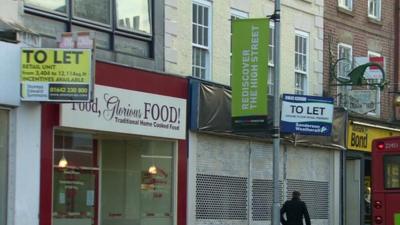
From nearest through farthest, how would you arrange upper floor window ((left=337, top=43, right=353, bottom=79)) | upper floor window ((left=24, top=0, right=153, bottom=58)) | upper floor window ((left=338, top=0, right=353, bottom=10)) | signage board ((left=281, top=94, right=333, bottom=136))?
upper floor window ((left=24, top=0, right=153, bottom=58)) < signage board ((left=281, top=94, right=333, bottom=136)) < upper floor window ((left=337, top=43, right=353, bottom=79)) < upper floor window ((left=338, top=0, right=353, bottom=10))

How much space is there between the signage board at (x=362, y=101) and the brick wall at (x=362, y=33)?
0.56m

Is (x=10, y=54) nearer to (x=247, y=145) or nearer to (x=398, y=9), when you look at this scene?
(x=247, y=145)

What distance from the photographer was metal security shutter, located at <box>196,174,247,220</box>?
18.5m

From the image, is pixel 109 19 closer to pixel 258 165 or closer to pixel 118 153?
pixel 118 153

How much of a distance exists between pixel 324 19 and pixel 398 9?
4278 millimetres

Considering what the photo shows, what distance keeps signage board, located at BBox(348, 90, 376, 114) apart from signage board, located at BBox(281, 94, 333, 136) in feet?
12.2

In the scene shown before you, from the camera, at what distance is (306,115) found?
19.7 m

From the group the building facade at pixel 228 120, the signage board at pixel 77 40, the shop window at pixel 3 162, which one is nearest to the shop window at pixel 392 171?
the building facade at pixel 228 120

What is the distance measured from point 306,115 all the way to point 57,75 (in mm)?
7580

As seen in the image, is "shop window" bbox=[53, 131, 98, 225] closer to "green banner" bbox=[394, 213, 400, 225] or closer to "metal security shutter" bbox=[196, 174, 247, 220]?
"metal security shutter" bbox=[196, 174, 247, 220]

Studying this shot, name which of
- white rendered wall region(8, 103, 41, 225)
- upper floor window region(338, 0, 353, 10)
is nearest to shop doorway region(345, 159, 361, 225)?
upper floor window region(338, 0, 353, 10)

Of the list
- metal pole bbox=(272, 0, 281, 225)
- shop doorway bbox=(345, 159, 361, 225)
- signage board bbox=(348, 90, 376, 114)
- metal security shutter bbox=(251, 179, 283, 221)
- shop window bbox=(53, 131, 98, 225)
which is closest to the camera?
metal pole bbox=(272, 0, 281, 225)

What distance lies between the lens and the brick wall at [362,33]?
927 inches

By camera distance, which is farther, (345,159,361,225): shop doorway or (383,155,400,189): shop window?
(345,159,361,225): shop doorway
